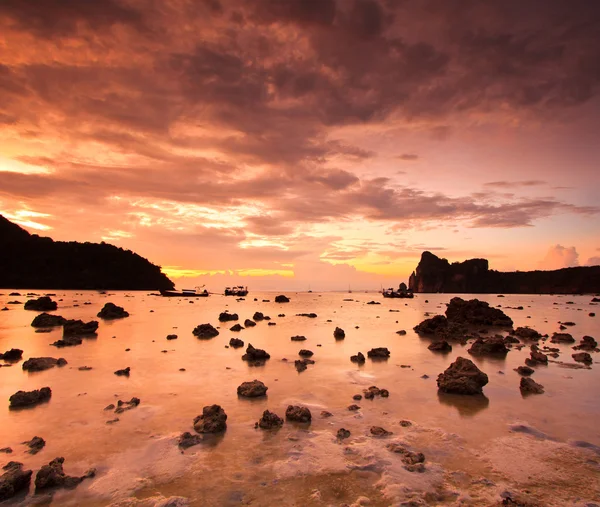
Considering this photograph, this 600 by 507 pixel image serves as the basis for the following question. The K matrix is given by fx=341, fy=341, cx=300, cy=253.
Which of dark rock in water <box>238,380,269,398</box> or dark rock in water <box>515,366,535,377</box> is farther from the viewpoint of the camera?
dark rock in water <box>515,366,535,377</box>

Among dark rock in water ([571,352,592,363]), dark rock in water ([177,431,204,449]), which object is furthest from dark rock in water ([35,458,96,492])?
dark rock in water ([571,352,592,363])

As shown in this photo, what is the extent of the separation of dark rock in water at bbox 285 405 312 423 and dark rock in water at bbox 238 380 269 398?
9.07 feet

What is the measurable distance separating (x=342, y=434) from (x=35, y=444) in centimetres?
864

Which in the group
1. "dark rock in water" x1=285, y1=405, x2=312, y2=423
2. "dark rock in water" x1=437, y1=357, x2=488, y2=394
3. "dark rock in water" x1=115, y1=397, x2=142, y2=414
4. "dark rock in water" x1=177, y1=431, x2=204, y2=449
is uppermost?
"dark rock in water" x1=437, y1=357, x2=488, y2=394

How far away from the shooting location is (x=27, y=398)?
42.8 ft

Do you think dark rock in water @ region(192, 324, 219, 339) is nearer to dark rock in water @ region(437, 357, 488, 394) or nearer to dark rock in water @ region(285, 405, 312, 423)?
dark rock in water @ region(285, 405, 312, 423)

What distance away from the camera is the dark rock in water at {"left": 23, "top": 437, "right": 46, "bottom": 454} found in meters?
9.16

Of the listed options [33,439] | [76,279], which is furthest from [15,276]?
[33,439]

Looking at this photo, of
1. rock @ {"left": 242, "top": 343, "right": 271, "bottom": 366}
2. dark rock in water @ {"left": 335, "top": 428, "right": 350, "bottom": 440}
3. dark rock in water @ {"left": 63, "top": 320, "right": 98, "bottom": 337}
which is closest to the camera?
dark rock in water @ {"left": 335, "top": 428, "right": 350, "bottom": 440}

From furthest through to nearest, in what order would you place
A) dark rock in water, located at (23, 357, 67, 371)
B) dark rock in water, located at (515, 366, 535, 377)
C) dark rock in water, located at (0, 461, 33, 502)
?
dark rock in water, located at (515, 366, 535, 377) → dark rock in water, located at (23, 357, 67, 371) → dark rock in water, located at (0, 461, 33, 502)

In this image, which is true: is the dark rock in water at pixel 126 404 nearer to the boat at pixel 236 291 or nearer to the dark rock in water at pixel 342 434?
the dark rock in water at pixel 342 434

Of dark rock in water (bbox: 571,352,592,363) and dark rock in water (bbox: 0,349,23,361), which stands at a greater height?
dark rock in water (bbox: 571,352,592,363)

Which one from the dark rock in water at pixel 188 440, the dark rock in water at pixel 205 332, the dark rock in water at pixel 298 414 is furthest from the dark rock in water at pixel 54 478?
the dark rock in water at pixel 205 332

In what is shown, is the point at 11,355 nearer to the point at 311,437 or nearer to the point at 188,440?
the point at 188,440
